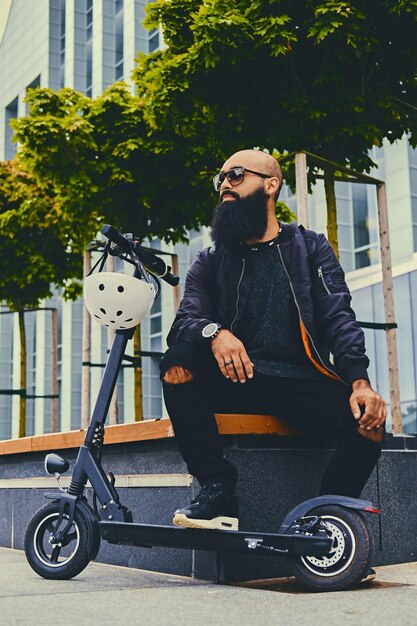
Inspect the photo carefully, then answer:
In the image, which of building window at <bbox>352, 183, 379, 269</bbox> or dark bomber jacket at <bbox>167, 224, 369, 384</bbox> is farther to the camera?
building window at <bbox>352, 183, 379, 269</bbox>

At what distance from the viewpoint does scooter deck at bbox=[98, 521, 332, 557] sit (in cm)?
352

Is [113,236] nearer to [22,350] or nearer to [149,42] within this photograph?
[22,350]

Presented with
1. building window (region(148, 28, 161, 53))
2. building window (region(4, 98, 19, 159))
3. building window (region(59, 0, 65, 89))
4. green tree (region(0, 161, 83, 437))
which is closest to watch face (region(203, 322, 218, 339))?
green tree (region(0, 161, 83, 437))

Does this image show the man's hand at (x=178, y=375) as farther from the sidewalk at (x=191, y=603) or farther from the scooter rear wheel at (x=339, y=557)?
the sidewalk at (x=191, y=603)

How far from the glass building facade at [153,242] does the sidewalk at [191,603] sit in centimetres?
1499

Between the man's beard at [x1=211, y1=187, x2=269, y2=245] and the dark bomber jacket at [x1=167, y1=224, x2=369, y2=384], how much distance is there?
0.06 meters

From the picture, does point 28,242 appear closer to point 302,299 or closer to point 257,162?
point 257,162

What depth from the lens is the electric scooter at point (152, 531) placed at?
3.51m

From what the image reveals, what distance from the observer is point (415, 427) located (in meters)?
26.3

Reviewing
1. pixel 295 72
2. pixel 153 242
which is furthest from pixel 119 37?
pixel 295 72

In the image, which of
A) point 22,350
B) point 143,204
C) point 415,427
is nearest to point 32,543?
point 143,204

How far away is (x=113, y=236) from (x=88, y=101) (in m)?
7.75

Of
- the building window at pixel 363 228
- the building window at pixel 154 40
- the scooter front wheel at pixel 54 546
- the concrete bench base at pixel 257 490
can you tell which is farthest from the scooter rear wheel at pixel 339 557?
the building window at pixel 154 40

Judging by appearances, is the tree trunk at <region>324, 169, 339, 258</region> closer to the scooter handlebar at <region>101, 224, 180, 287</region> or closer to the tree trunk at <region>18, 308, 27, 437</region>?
the scooter handlebar at <region>101, 224, 180, 287</region>
